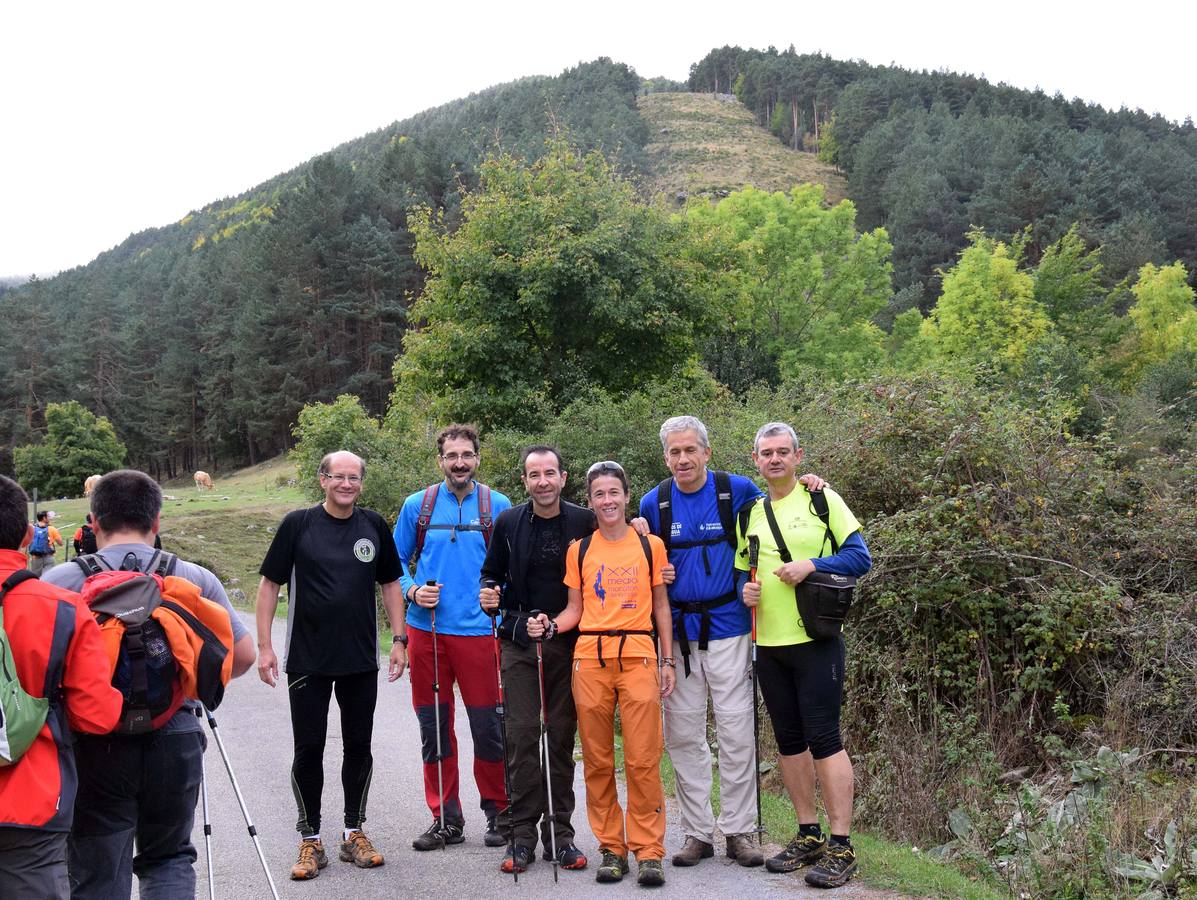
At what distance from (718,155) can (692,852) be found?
127161 mm

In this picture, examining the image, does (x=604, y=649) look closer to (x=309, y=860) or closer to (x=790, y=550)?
(x=790, y=550)

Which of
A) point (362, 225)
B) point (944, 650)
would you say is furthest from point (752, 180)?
point (944, 650)

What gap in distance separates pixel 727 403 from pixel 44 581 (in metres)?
16.5

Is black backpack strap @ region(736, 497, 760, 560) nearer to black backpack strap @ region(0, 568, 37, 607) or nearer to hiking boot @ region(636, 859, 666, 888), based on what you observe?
hiking boot @ region(636, 859, 666, 888)

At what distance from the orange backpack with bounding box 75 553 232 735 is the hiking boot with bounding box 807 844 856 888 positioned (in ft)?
9.93

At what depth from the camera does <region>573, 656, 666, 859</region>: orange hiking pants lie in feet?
18.1

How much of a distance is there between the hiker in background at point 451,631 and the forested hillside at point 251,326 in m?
54.7

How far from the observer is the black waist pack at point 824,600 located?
5332 millimetres

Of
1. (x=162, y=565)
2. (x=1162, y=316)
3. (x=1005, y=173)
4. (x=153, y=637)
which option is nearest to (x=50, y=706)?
(x=153, y=637)

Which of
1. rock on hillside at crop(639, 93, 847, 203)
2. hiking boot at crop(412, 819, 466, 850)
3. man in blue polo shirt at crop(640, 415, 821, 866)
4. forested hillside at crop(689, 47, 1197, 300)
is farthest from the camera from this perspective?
rock on hillside at crop(639, 93, 847, 203)

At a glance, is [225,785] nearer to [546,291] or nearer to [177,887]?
[177,887]

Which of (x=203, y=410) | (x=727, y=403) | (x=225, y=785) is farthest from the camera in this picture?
(x=203, y=410)

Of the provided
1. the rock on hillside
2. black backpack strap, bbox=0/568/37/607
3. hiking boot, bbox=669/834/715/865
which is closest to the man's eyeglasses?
black backpack strap, bbox=0/568/37/607

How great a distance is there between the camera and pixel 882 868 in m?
5.52
